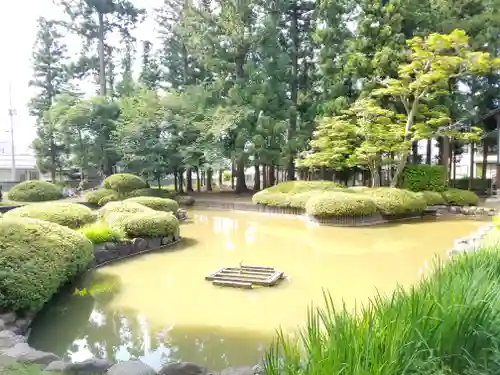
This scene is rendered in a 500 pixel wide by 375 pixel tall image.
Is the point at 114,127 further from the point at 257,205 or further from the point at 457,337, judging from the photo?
the point at 457,337

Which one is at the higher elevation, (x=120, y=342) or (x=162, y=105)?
(x=162, y=105)

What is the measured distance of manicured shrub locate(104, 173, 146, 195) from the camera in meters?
16.4

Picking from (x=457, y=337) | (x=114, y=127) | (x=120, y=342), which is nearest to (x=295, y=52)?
(x=114, y=127)

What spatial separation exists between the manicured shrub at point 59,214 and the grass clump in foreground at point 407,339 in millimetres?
7256

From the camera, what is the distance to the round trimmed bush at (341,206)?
11391 millimetres

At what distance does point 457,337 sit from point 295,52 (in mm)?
18474

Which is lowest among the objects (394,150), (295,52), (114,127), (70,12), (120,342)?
(120,342)

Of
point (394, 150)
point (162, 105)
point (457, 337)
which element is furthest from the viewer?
point (162, 105)

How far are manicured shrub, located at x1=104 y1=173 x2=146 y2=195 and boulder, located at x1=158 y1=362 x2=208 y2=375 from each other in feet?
46.4

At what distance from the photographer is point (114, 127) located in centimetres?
2000

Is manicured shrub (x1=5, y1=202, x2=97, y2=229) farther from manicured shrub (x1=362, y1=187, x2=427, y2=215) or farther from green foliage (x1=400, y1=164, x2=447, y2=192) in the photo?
green foliage (x1=400, y1=164, x2=447, y2=192)

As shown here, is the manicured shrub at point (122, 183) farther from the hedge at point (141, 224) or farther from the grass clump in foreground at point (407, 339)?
the grass clump in foreground at point (407, 339)

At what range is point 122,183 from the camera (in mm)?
16406

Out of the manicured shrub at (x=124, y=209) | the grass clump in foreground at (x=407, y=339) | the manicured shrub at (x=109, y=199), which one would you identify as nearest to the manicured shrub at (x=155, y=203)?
the manicured shrub at (x=124, y=209)
